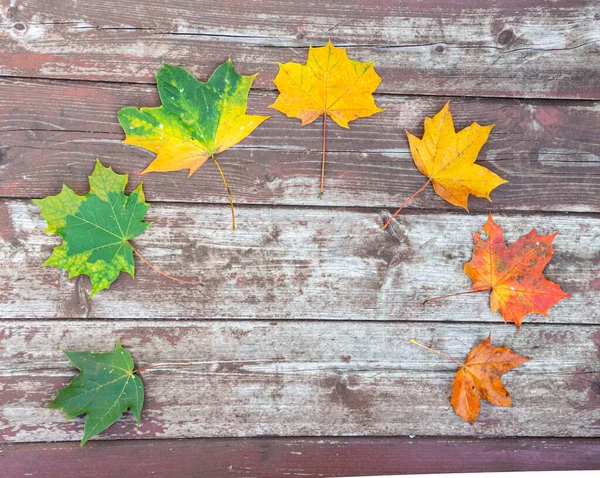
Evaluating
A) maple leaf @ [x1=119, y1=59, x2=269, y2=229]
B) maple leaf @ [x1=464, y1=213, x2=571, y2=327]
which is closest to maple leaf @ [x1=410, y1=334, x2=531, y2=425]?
maple leaf @ [x1=464, y1=213, x2=571, y2=327]

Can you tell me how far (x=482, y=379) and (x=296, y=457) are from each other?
1.96 ft

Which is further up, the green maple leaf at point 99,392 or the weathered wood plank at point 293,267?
the weathered wood plank at point 293,267

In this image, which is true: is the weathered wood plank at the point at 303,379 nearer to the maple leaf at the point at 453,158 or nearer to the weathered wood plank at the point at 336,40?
the maple leaf at the point at 453,158

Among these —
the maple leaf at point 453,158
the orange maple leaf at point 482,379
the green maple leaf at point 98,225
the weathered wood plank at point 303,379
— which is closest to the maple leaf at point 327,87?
the maple leaf at point 453,158

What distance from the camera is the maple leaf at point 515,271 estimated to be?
48.3 inches

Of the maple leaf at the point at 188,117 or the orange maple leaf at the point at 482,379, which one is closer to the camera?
the maple leaf at the point at 188,117

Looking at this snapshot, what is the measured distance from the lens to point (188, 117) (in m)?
1.13

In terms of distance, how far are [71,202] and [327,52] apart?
784 mm

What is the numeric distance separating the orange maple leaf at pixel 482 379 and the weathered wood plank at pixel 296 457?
0.12 metres

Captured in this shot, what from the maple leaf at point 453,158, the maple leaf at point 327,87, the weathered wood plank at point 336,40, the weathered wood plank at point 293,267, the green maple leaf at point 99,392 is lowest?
the green maple leaf at point 99,392

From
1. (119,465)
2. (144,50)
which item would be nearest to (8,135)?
(144,50)

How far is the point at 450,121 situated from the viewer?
119cm

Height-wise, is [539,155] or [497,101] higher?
[497,101]

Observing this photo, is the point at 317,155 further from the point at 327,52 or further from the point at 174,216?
the point at 174,216
